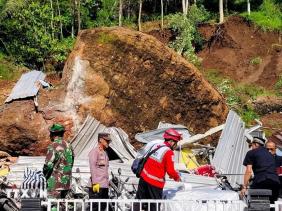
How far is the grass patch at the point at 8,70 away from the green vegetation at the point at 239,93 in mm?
10354

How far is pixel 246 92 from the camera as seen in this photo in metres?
35.8

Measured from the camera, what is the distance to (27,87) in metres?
18.8

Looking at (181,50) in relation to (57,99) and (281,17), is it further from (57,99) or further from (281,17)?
(57,99)

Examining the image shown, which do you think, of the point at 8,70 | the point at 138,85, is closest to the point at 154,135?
the point at 138,85

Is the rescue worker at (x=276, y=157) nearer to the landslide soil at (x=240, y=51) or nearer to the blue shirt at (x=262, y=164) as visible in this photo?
the blue shirt at (x=262, y=164)

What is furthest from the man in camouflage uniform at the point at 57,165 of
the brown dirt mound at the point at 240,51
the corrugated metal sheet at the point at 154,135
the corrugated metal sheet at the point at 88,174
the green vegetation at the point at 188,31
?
the brown dirt mound at the point at 240,51

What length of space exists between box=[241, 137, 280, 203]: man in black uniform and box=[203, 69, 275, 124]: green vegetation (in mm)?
19211

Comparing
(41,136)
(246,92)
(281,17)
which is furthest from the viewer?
(281,17)

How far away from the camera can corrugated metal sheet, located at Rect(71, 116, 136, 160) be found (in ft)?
51.0

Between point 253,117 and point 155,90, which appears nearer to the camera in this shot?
point 155,90

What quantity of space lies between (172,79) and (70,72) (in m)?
3.04

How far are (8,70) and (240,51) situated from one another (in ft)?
58.2

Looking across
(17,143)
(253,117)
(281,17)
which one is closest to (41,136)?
(17,143)

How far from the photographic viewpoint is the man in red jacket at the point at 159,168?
8773 mm
